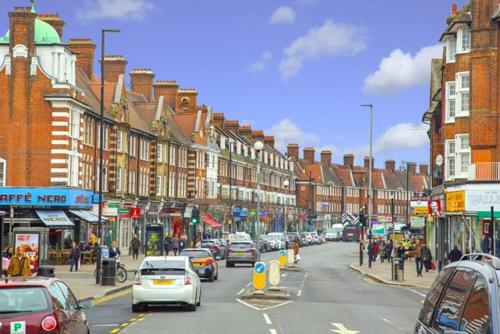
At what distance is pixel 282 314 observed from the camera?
23234 millimetres

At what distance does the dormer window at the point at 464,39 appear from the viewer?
4778 centimetres

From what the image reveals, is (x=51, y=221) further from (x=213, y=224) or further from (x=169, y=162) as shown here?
(x=213, y=224)

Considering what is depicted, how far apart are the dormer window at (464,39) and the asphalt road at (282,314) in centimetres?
1757

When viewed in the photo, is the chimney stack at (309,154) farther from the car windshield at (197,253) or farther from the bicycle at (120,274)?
the bicycle at (120,274)

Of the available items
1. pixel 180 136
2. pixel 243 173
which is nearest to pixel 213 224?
pixel 180 136

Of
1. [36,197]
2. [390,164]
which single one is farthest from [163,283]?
[390,164]

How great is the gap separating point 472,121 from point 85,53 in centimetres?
3412

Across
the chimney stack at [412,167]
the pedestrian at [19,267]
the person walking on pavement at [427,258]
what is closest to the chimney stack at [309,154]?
the chimney stack at [412,167]

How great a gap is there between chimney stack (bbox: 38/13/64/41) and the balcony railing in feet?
100

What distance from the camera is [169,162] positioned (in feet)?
268

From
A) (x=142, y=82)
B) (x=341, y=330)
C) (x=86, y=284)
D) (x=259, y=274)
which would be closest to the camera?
(x=341, y=330)

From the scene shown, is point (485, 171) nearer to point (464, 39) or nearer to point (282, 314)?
point (464, 39)

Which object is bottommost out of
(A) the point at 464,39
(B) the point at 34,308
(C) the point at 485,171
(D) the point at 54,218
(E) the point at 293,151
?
(B) the point at 34,308

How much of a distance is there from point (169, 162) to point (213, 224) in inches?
519
